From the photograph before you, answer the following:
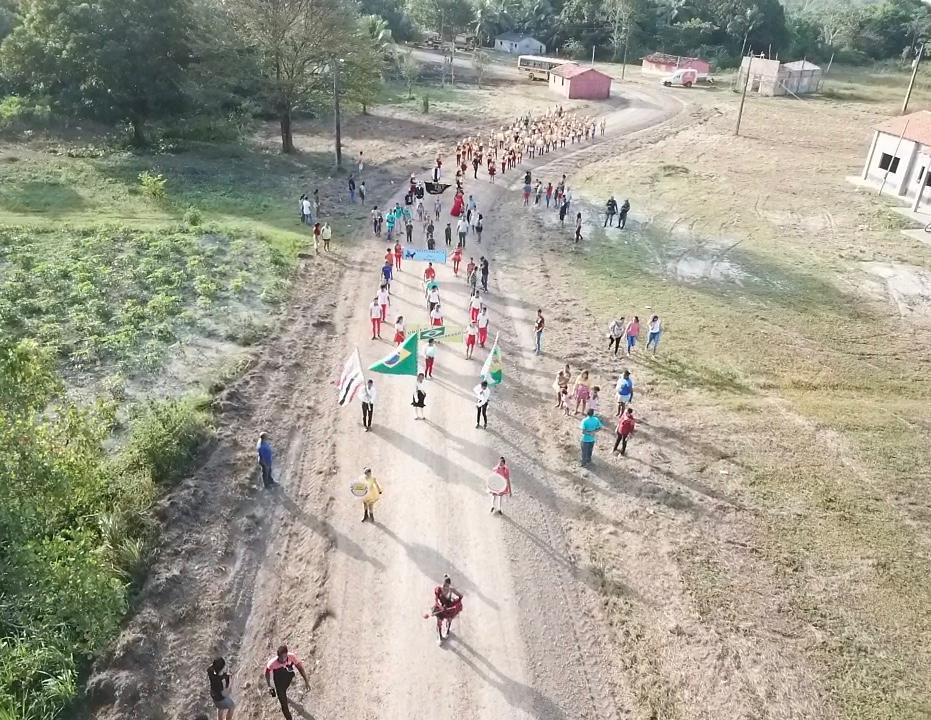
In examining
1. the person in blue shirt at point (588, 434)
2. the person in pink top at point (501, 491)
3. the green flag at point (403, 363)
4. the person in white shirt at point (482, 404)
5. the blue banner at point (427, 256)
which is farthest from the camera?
the blue banner at point (427, 256)

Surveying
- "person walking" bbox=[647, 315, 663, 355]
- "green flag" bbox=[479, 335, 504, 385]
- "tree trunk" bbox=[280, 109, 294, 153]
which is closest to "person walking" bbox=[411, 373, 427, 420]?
"green flag" bbox=[479, 335, 504, 385]

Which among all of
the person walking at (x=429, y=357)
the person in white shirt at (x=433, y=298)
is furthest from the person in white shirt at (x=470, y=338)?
the person in white shirt at (x=433, y=298)

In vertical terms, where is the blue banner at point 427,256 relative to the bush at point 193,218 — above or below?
below

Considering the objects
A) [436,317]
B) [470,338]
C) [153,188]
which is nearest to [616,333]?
[470,338]

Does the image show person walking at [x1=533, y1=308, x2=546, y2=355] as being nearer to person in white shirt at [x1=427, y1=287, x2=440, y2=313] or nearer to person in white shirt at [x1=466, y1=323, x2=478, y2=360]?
person in white shirt at [x1=466, y1=323, x2=478, y2=360]

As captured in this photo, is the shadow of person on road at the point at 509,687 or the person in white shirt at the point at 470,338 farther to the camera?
the person in white shirt at the point at 470,338

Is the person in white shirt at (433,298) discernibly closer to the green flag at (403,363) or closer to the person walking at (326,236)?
the green flag at (403,363)

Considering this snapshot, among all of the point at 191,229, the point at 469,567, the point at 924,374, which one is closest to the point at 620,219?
the point at 924,374
